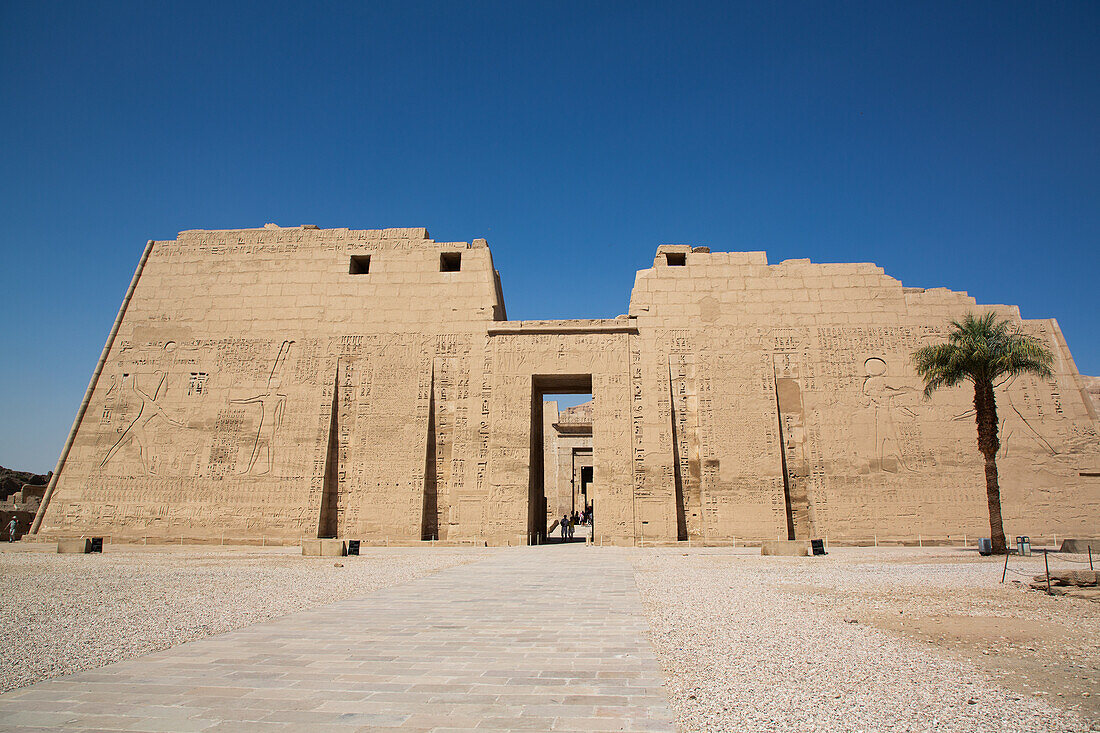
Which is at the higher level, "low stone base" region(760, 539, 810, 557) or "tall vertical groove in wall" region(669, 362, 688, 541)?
"tall vertical groove in wall" region(669, 362, 688, 541)

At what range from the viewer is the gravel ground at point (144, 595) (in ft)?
12.8

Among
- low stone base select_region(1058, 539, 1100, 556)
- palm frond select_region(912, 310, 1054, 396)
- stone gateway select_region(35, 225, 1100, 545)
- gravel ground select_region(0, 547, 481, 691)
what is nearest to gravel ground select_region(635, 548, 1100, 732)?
gravel ground select_region(0, 547, 481, 691)

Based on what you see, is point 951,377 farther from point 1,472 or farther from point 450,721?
point 1,472

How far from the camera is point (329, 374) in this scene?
1596cm

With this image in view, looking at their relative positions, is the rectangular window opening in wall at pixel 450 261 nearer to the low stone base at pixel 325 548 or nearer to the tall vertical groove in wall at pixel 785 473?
the low stone base at pixel 325 548

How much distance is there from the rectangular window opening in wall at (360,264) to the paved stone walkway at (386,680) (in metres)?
13.2

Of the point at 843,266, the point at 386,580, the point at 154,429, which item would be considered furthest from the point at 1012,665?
the point at 154,429

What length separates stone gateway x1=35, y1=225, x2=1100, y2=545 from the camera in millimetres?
14453

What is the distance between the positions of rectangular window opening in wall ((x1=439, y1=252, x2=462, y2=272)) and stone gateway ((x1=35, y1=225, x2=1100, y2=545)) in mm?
234

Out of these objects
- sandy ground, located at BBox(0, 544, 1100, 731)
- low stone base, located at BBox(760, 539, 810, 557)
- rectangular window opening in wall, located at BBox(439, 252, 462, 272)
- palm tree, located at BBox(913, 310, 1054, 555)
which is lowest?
low stone base, located at BBox(760, 539, 810, 557)

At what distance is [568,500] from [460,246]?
13473mm

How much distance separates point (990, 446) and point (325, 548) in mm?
12624

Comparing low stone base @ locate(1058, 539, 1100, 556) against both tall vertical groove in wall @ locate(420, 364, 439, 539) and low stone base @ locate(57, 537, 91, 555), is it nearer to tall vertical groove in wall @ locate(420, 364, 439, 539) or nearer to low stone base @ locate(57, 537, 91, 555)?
tall vertical groove in wall @ locate(420, 364, 439, 539)

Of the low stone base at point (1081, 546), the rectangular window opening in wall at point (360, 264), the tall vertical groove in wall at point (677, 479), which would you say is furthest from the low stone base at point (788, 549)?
the rectangular window opening in wall at point (360, 264)
